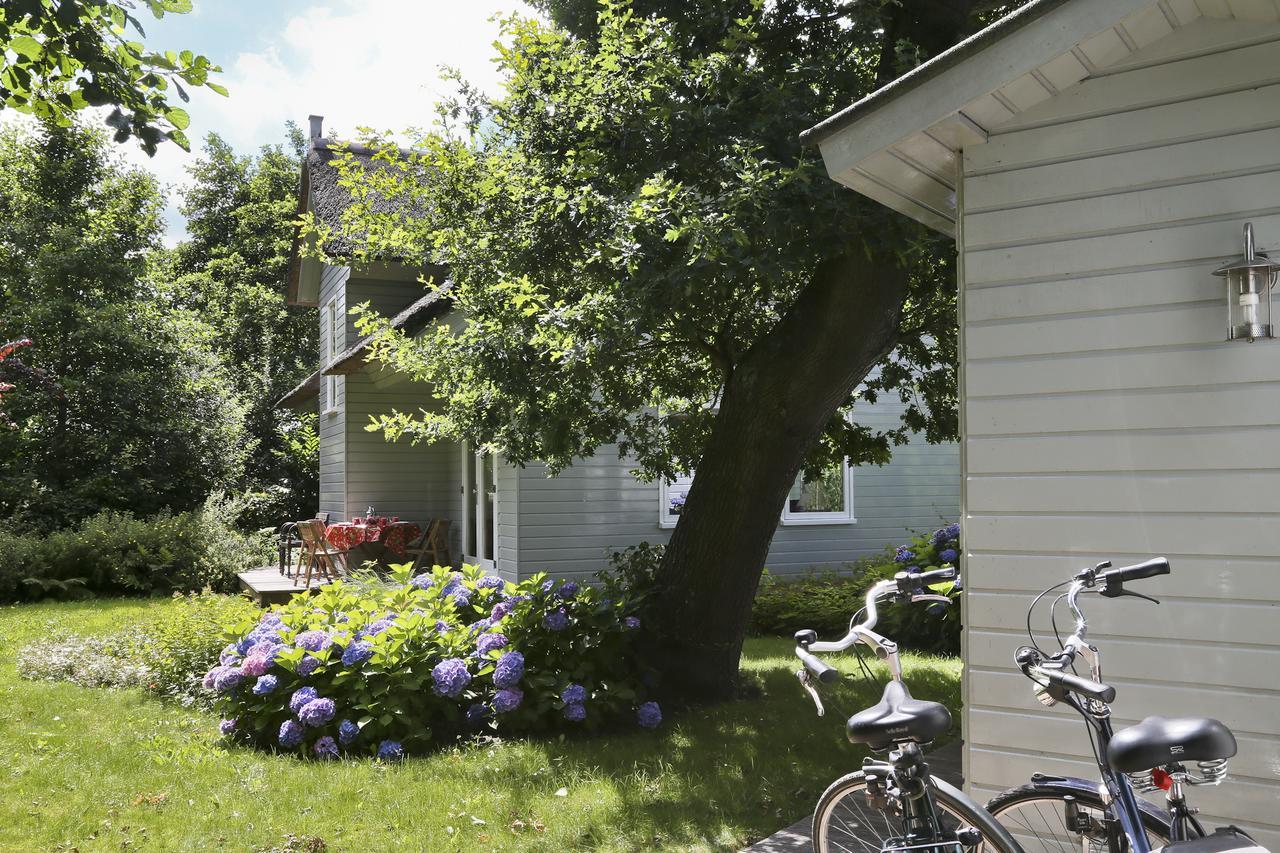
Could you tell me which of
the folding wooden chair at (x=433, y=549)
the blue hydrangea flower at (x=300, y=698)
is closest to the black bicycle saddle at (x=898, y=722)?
the blue hydrangea flower at (x=300, y=698)

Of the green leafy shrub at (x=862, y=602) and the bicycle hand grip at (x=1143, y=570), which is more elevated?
the bicycle hand grip at (x=1143, y=570)

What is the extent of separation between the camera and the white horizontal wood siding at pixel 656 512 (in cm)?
1131

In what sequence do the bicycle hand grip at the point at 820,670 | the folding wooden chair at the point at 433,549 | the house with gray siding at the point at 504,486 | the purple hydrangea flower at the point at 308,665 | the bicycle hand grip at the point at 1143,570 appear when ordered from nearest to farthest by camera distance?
the bicycle hand grip at the point at 820,670 → the bicycle hand grip at the point at 1143,570 → the purple hydrangea flower at the point at 308,665 → the house with gray siding at the point at 504,486 → the folding wooden chair at the point at 433,549

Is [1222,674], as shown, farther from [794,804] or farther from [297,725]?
[297,725]

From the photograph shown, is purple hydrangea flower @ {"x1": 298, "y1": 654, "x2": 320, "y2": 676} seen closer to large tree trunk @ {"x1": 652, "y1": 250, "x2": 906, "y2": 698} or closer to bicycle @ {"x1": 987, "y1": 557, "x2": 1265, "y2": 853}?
large tree trunk @ {"x1": 652, "y1": 250, "x2": 906, "y2": 698}

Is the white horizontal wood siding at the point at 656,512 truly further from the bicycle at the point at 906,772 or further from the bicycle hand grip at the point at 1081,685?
the bicycle hand grip at the point at 1081,685

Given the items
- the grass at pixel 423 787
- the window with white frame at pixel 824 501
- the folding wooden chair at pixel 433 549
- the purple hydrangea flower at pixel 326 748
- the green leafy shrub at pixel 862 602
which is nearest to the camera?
the grass at pixel 423 787

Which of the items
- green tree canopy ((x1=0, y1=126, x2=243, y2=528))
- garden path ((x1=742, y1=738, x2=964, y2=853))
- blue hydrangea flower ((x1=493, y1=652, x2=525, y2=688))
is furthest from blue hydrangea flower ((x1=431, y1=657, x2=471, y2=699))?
green tree canopy ((x1=0, y1=126, x2=243, y2=528))

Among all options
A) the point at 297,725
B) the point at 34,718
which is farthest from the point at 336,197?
the point at 297,725

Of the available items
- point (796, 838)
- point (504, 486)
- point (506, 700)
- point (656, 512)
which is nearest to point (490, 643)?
point (506, 700)

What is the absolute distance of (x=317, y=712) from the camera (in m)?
6.10

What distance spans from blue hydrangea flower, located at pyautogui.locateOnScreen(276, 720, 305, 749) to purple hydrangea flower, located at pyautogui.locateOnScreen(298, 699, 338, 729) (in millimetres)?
69

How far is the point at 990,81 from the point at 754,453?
3742mm

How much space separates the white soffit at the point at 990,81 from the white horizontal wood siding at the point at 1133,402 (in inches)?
3.3
